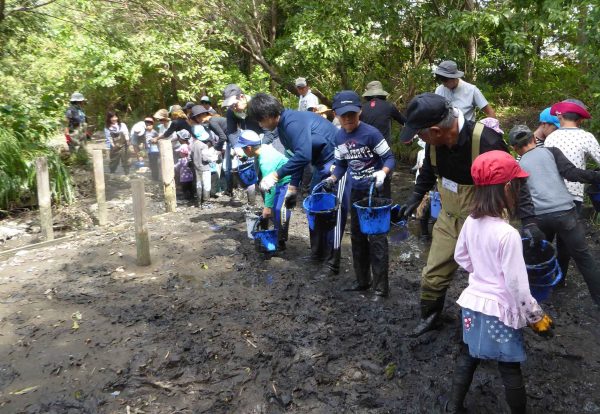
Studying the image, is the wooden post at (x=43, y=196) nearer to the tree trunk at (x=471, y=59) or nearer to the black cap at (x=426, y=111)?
the black cap at (x=426, y=111)

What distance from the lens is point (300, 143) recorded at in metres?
5.11

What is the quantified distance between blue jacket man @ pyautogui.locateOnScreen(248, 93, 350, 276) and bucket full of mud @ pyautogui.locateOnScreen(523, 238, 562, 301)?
2195 mm

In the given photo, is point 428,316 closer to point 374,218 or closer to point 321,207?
point 374,218

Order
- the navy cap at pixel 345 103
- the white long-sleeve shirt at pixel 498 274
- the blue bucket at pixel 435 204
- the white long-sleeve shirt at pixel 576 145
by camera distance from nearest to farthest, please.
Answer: the white long-sleeve shirt at pixel 498 274 → the white long-sleeve shirt at pixel 576 145 → the navy cap at pixel 345 103 → the blue bucket at pixel 435 204

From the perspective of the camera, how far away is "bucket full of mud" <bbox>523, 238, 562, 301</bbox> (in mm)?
2896

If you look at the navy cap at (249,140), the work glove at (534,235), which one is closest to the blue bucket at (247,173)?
the navy cap at (249,140)

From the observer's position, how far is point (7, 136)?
8.96m

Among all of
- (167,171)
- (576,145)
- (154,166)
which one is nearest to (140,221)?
(167,171)

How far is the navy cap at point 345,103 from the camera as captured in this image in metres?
4.48

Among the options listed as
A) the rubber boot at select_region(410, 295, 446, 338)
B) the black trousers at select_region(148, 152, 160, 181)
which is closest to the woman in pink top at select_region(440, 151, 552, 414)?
the rubber boot at select_region(410, 295, 446, 338)

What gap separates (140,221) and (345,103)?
9.21ft

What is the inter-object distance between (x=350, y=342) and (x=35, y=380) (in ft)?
7.66

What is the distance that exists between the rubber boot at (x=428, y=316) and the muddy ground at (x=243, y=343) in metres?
0.07

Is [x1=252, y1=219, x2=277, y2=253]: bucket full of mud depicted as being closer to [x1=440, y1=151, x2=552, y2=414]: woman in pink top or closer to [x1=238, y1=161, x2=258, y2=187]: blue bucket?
[x1=238, y1=161, x2=258, y2=187]: blue bucket
